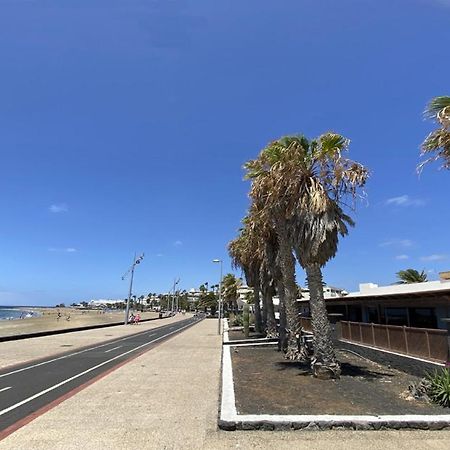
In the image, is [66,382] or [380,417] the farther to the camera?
[66,382]

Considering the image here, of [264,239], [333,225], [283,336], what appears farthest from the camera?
[264,239]

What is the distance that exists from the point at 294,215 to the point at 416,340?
5.66 meters

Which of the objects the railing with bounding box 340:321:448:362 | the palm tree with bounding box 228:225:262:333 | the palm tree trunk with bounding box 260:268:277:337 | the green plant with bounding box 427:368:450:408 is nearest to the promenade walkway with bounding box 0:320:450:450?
the green plant with bounding box 427:368:450:408

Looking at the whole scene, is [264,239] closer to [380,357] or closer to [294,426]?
[380,357]

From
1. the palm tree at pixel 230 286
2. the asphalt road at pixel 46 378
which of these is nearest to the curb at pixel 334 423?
the asphalt road at pixel 46 378

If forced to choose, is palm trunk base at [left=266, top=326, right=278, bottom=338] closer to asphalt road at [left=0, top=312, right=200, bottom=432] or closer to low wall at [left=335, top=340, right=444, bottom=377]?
low wall at [left=335, top=340, right=444, bottom=377]

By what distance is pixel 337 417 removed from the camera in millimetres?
7816

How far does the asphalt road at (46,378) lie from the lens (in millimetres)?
9539

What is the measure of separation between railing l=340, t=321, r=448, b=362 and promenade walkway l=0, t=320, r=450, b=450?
5.38 metres

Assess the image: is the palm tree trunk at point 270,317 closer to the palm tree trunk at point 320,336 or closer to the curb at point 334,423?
the palm tree trunk at point 320,336

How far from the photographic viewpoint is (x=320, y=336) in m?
12.6

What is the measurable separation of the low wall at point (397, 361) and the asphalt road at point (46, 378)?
10.0m

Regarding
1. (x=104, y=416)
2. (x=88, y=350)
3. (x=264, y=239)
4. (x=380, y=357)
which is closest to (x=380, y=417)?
(x=104, y=416)

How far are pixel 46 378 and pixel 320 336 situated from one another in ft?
28.7
